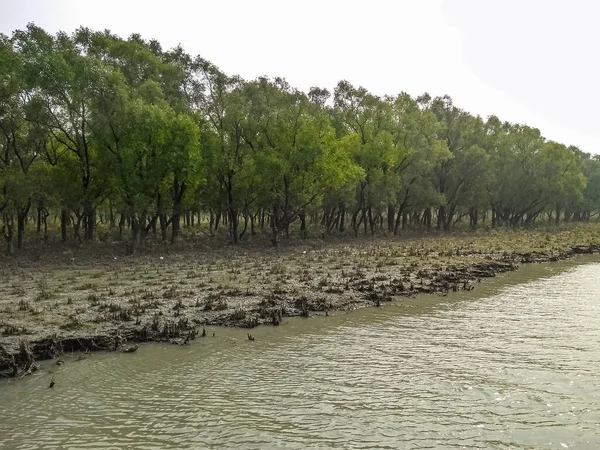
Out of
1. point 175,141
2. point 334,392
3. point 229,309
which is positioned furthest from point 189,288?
point 175,141

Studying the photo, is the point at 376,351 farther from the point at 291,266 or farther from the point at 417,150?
the point at 417,150

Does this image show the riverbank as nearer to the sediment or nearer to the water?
the sediment

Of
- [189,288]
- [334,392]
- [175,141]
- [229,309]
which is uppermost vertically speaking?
[175,141]

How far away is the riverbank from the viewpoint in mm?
14422

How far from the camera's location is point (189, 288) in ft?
71.6

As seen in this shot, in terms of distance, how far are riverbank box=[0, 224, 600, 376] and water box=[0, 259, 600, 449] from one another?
3.72 ft

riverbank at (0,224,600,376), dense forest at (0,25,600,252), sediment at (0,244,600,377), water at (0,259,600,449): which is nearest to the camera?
water at (0,259,600,449)

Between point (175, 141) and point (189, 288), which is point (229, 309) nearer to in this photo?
point (189, 288)

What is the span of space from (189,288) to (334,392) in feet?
42.3

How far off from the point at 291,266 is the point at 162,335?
16.0 m

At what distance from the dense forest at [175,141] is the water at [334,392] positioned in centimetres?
2676

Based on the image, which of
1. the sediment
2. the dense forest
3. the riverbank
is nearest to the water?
the sediment

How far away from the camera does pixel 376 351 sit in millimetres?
13312

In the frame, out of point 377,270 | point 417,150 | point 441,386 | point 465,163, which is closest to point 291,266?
point 377,270
